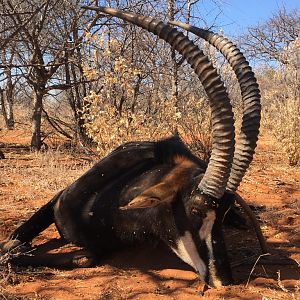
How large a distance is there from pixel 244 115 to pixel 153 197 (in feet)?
3.05

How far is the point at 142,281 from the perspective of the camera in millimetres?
3371

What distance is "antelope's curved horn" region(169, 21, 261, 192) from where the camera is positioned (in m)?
3.42

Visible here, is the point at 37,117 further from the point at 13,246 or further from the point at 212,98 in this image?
the point at 212,98

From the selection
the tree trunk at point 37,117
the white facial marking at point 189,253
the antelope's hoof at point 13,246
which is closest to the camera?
the white facial marking at point 189,253

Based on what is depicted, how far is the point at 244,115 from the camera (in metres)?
3.53

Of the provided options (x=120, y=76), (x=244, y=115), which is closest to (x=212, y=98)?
(x=244, y=115)

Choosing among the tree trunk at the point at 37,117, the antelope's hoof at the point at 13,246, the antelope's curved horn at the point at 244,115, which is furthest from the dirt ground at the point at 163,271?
the tree trunk at the point at 37,117

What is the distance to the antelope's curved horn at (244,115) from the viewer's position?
3422 millimetres

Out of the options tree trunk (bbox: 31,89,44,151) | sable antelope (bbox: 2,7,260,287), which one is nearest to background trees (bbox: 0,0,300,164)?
tree trunk (bbox: 31,89,44,151)

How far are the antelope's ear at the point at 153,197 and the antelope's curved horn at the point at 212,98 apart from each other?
1.05 ft

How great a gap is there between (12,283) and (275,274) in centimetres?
187

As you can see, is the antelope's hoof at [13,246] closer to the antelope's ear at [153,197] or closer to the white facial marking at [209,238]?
the antelope's ear at [153,197]

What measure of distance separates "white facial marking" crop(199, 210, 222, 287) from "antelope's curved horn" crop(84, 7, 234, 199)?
5.9 inches

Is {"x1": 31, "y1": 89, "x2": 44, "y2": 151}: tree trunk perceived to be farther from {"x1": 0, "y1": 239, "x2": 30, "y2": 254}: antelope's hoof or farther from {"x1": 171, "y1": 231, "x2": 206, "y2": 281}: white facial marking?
{"x1": 171, "y1": 231, "x2": 206, "y2": 281}: white facial marking
